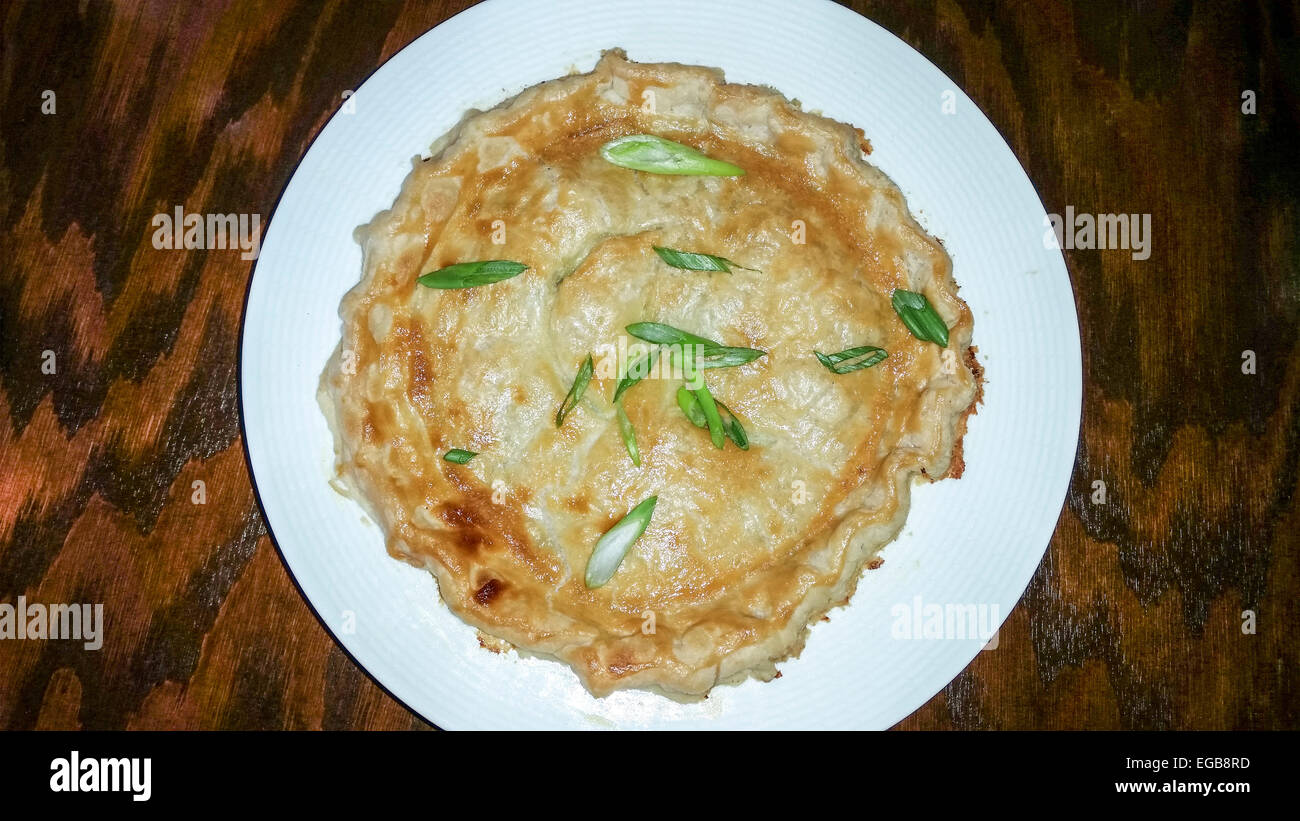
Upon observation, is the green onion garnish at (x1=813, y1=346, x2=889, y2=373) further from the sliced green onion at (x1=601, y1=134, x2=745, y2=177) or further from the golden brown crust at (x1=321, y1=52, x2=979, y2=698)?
the sliced green onion at (x1=601, y1=134, x2=745, y2=177)

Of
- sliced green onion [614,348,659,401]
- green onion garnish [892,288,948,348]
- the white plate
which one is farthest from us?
the white plate

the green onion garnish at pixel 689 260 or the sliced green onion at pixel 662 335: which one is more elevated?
the green onion garnish at pixel 689 260

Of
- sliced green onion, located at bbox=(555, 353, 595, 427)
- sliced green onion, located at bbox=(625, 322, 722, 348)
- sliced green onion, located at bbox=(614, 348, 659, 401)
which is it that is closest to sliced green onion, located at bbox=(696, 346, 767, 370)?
sliced green onion, located at bbox=(625, 322, 722, 348)

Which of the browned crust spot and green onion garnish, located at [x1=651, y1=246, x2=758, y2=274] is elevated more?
green onion garnish, located at [x1=651, y1=246, x2=758, y2=274]

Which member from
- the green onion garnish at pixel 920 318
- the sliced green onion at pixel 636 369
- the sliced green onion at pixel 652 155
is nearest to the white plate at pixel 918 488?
the green onion garnish at pixel 920 318

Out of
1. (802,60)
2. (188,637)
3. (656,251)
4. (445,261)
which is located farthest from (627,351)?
(188,637)

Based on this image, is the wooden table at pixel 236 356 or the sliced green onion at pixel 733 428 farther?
the wooden table at pixel 236 356

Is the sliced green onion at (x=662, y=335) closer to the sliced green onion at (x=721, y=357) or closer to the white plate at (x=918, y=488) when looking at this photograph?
the sliced green onion at (x=721, y=357)
